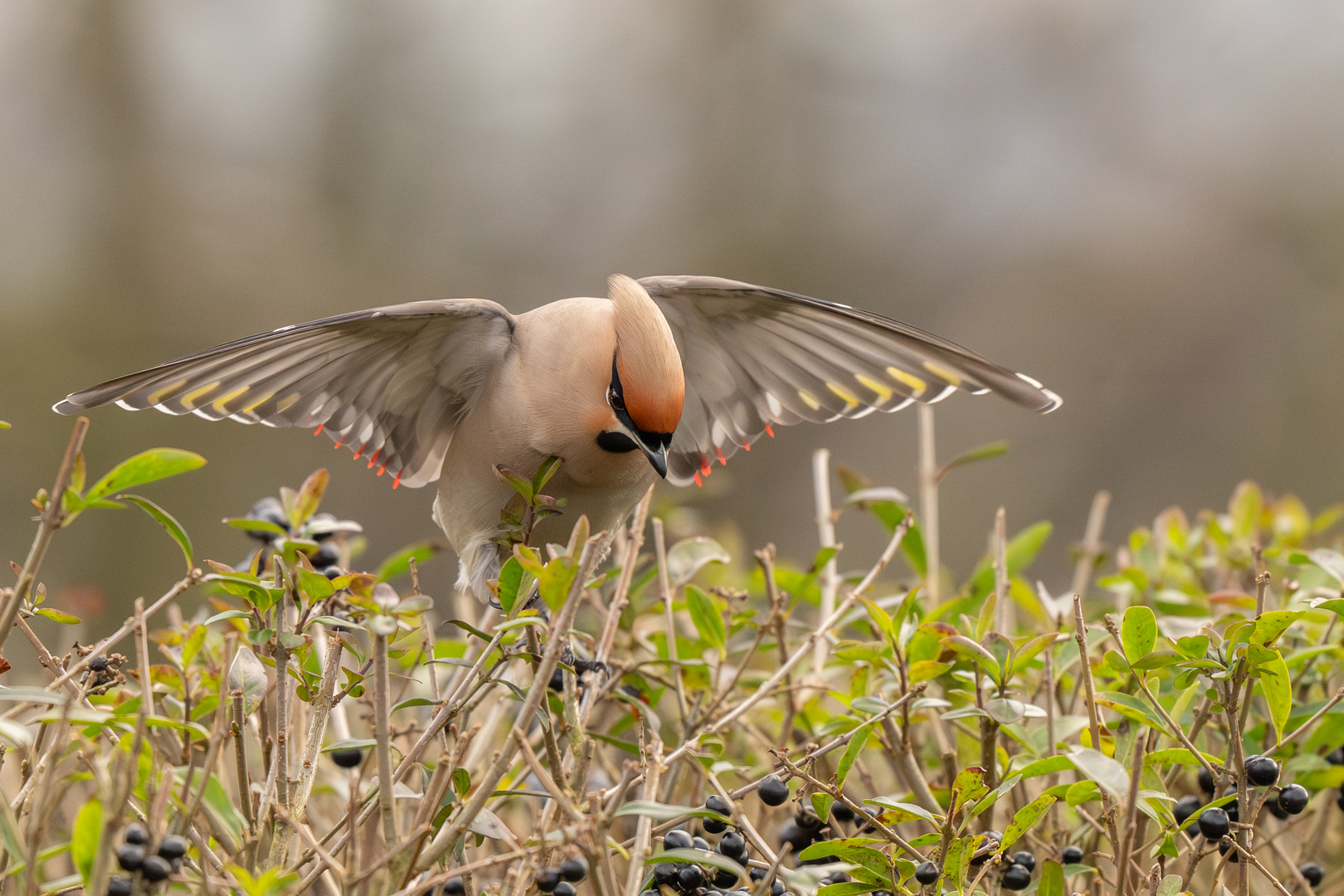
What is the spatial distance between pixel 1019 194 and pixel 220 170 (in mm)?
6762

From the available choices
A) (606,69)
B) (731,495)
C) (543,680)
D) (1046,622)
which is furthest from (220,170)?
(543,680)

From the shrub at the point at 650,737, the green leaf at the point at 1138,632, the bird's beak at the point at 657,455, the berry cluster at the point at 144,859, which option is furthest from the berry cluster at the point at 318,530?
the green leaf at the point at 1138,632

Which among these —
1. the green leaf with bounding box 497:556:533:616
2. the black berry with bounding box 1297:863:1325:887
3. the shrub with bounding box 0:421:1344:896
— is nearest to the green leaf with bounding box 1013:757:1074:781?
the shrub with bounding box 0:421:1344:896

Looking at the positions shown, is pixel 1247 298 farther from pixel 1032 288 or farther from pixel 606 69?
pixel 606 69

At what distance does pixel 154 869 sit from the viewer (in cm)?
130

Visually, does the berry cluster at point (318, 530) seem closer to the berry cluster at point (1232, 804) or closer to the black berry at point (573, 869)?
the black berry at point (573, 869)

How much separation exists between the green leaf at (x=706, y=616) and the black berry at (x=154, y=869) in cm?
107

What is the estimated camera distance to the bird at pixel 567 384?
2287mm

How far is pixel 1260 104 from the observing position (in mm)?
9930

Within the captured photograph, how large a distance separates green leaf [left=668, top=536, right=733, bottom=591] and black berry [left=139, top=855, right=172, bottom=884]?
1.28 meters

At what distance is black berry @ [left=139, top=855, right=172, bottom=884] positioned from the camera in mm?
1295

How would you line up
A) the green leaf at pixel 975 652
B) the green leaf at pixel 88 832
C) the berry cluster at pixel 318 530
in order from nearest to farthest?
the green leaf at pixel 88 832 → the green leaf at pixel 975 652 → the berry cluster at pixel 318 530

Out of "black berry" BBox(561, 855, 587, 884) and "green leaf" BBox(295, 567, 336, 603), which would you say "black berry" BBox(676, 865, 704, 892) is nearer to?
"black berry" BBox(561, 855, 587, 884)

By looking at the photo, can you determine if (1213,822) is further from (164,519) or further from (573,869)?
(164,519)
